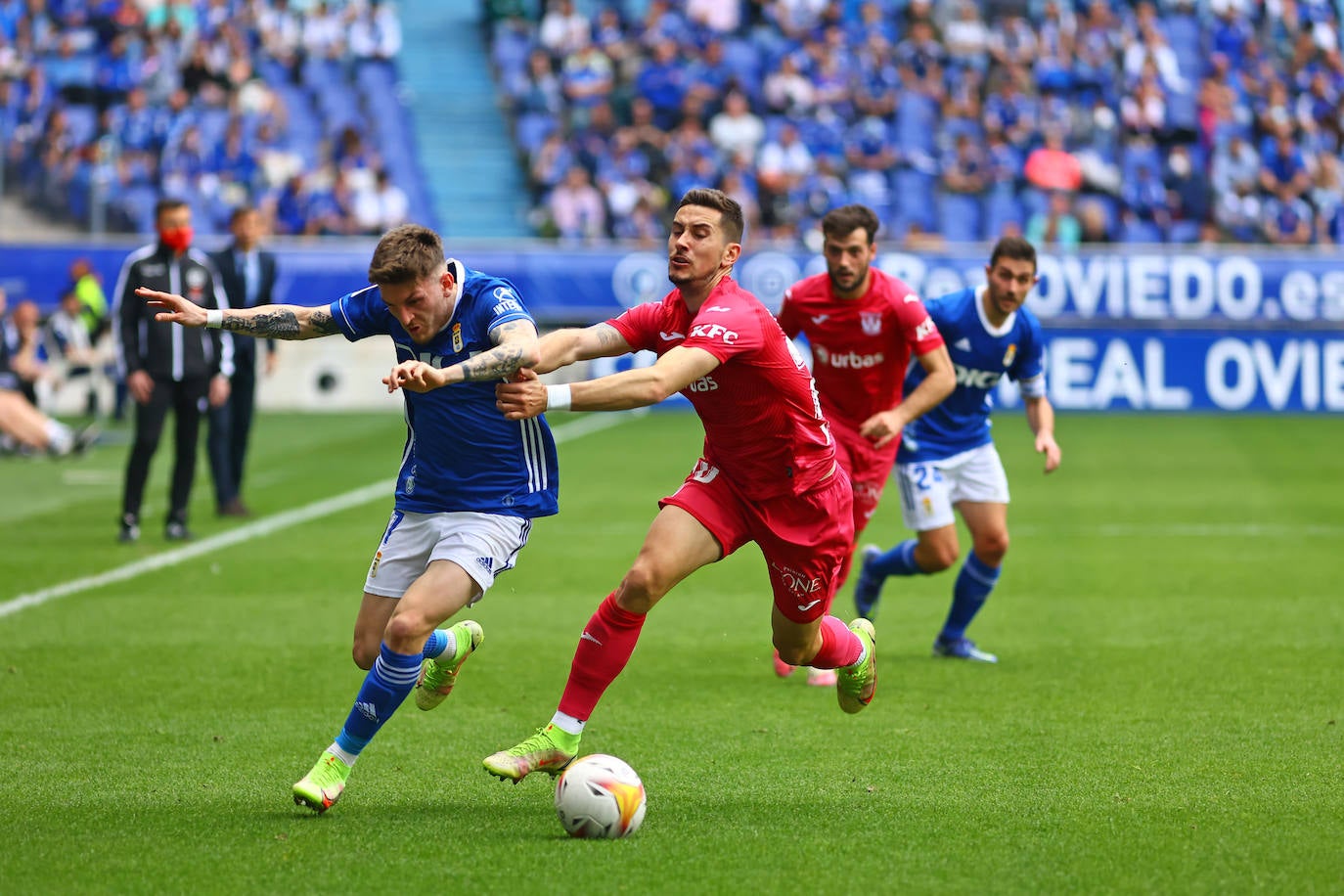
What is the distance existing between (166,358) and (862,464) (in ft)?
20.3

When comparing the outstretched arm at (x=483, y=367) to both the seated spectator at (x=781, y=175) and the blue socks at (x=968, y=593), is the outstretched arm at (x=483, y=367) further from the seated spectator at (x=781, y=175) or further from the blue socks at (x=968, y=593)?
the seated spectator at (x=781, y=175)

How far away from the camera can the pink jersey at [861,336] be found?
812 cm

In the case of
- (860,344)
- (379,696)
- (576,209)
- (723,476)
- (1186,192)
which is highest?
(576,209)

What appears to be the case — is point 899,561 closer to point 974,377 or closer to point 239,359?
point 974,377

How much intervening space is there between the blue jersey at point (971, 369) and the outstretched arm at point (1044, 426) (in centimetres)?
6

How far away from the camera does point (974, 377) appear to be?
8.70 metres

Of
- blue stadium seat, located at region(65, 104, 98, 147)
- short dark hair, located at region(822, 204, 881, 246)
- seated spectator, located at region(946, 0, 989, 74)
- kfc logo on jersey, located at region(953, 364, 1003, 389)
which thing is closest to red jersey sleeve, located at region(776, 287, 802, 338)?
short dark hair, located at region(822, 204, 881, 246)

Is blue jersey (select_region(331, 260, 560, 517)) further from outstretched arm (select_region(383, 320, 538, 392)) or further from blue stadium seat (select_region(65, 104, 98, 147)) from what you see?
blue stadium seat (select_region(65, 104, 98, 147))

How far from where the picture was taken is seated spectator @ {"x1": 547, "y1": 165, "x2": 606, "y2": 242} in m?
25.5

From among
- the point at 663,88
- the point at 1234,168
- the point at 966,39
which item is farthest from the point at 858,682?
the point at 966,39

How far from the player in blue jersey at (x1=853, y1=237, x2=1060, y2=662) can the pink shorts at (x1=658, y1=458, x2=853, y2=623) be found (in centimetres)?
245

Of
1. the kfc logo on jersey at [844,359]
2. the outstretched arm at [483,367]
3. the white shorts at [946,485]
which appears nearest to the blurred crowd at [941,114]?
the white shorts at [946,485]

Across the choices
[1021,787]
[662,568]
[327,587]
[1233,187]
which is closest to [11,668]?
[327,587]

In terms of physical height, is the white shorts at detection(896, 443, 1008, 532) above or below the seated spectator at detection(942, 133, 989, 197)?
below
